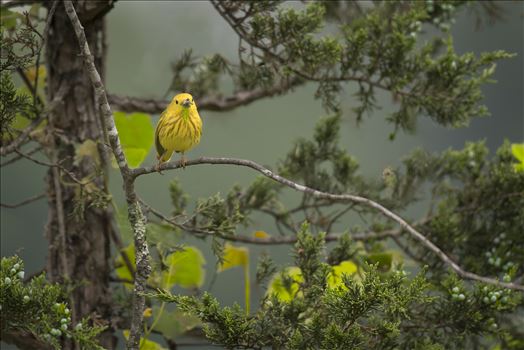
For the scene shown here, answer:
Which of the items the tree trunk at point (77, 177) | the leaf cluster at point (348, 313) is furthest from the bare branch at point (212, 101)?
the leaf cluster at point (348, 313)

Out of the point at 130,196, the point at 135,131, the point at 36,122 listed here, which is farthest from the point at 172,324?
the point at 130,196

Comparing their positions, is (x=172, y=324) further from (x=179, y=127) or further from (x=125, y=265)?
(x=179, y=127)

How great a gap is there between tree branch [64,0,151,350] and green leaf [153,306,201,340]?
2.28 feet

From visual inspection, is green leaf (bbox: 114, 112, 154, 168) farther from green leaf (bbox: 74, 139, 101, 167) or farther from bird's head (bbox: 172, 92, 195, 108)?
bird's head (bbox: 172, 92, 195, 108)

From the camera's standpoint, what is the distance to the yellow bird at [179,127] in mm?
1412

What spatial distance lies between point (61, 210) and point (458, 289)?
101 centimetres

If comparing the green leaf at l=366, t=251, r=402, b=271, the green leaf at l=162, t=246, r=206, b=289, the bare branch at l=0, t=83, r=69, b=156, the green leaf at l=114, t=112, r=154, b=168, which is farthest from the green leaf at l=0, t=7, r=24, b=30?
the green leaf at l=366, t=251, r=402, b=271

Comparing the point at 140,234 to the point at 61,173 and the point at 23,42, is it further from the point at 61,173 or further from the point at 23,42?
the point at 61,173

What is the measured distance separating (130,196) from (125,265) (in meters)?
0.85

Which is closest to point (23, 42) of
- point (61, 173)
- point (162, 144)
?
point (162, 144)

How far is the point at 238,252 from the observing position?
7.36 feet

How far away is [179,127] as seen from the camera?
4.68ft

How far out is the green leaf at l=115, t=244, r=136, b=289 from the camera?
2264mm

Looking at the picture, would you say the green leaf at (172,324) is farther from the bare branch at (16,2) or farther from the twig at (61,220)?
the bare branch at (16,2)
